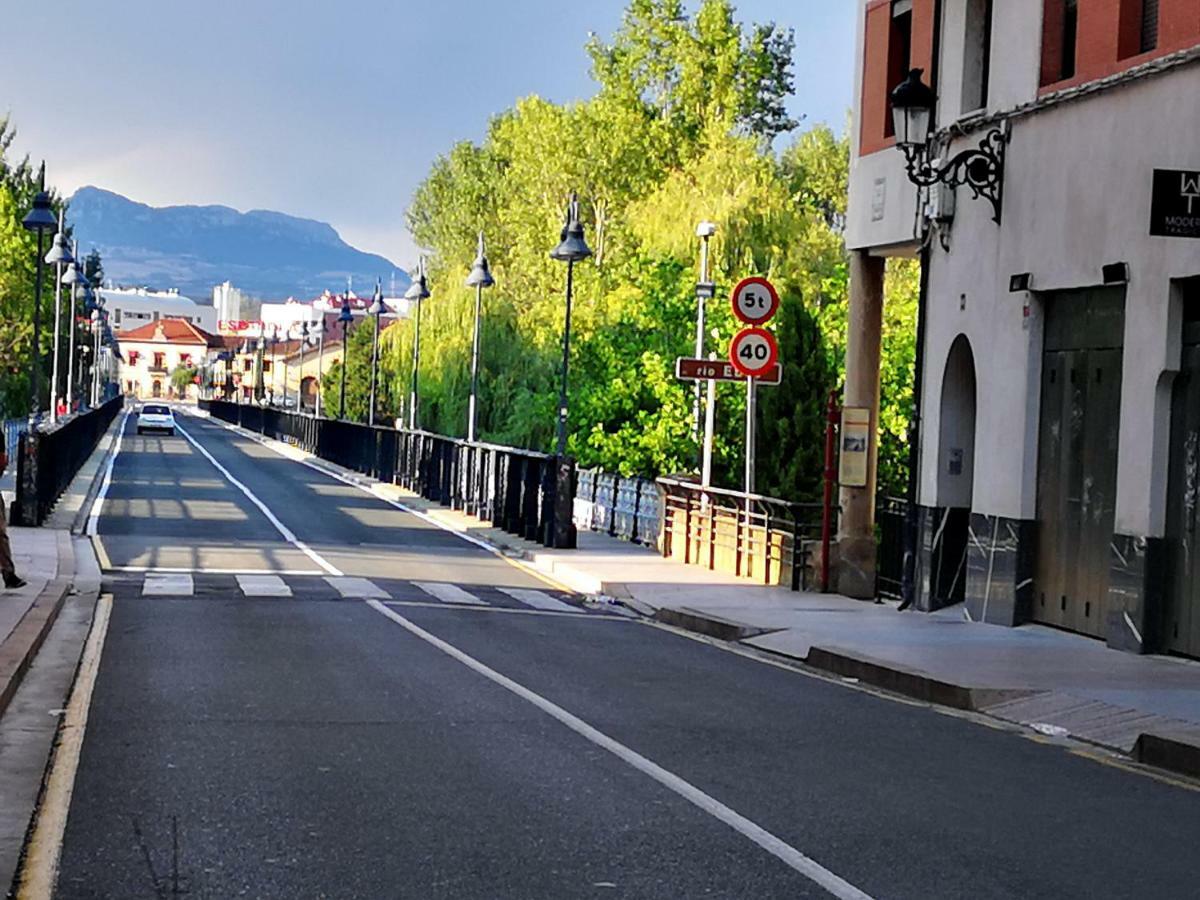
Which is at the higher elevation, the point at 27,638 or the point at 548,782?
the point at 548,782

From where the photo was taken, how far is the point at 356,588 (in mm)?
23281

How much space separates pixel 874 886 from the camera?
767 cm

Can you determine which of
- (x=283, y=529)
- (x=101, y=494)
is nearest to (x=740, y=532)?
(x=283, y=529)

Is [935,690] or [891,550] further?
[891,550]

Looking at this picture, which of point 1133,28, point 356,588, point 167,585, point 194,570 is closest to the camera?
point 1133,28

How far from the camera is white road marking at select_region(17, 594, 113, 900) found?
7453 millimetres

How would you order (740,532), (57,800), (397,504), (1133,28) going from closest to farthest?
(57,800)
(1133,28)
(740,532)
(397,504)

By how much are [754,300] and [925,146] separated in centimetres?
400

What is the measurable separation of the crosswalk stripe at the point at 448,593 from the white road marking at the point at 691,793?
6442mm

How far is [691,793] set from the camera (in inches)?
380

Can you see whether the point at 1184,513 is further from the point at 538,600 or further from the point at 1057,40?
the point at 538,600

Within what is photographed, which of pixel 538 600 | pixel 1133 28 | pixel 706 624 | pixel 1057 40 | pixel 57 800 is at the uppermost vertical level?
pixel 1057 40

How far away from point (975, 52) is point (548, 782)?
1372 centimetres

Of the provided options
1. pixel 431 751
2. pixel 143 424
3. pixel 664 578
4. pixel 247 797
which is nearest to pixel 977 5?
pixel 664 578
